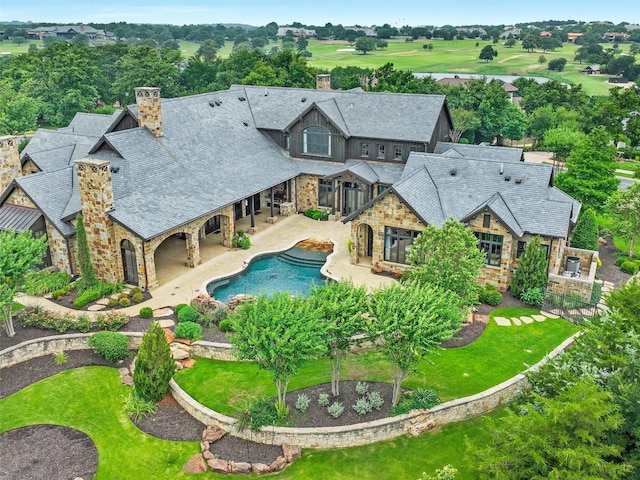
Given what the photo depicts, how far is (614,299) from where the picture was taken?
63.6 ft

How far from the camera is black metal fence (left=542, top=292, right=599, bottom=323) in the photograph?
28.2 m

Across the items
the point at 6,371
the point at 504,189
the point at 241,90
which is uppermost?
the point at 241,90

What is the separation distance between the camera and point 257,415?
2003 centimetres

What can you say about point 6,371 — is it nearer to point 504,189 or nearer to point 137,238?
point 137,238

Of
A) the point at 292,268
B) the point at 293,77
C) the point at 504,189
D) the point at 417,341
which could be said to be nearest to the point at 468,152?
the point at 504,189

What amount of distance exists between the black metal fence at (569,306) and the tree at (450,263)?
6.04 meters

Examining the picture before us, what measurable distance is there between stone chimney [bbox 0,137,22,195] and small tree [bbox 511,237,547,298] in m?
30.1

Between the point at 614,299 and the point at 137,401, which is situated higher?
the point at 614,299

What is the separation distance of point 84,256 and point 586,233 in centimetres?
2882

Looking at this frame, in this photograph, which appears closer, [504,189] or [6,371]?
[6,371]

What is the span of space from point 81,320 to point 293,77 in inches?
2143

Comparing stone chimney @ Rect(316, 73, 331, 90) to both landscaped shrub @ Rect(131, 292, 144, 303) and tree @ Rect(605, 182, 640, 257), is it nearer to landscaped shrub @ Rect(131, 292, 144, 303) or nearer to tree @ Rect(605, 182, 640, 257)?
tree @ Rect(605, 182, 640, 257)

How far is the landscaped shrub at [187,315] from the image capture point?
26828 millimetres

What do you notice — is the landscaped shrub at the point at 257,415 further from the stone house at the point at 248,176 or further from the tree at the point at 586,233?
the tree at the point at 586,233
